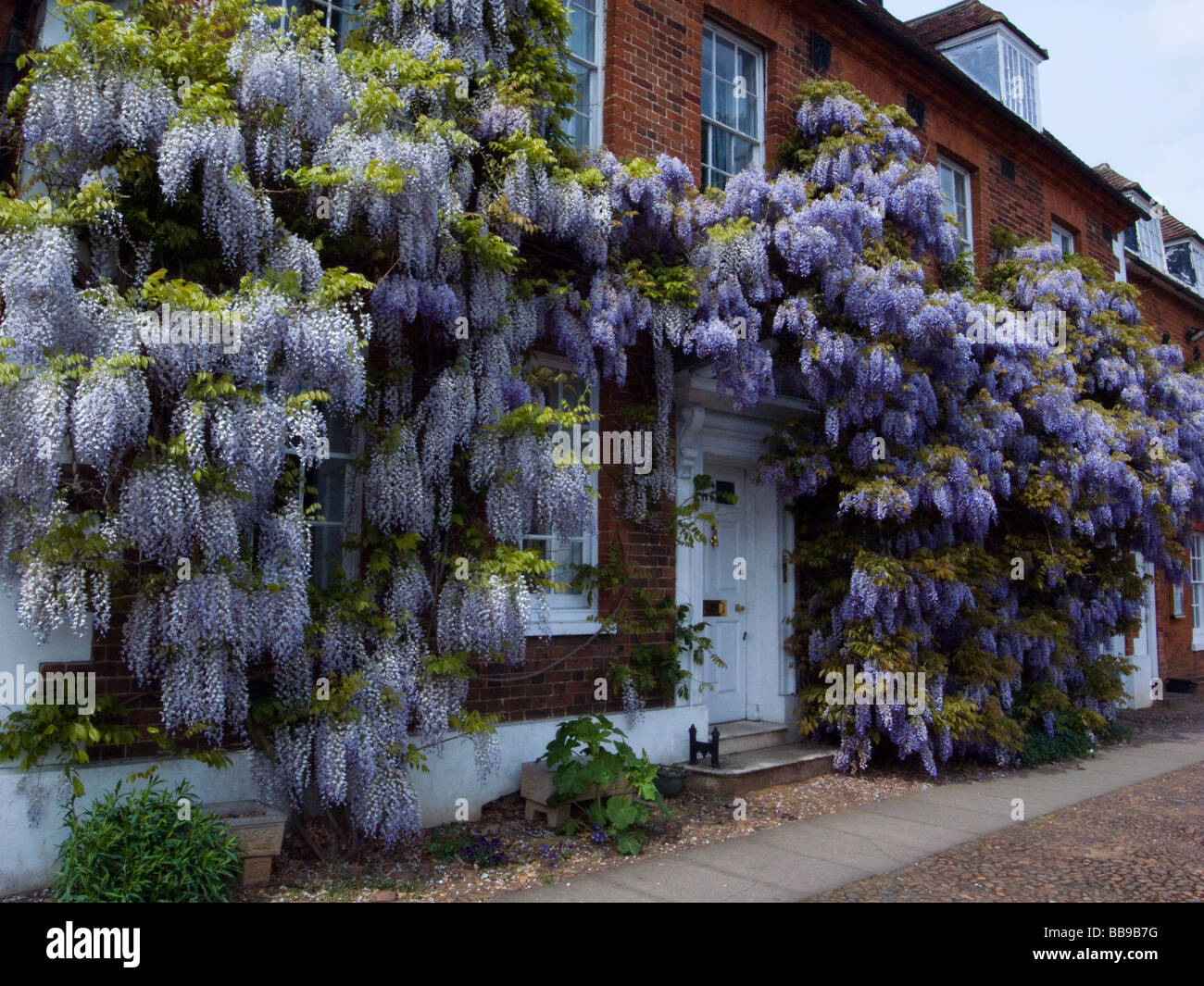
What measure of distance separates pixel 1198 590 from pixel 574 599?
16093 mm

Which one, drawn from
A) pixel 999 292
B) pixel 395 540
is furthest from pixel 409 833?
pixel 999 292

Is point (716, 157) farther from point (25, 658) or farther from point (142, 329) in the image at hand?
point (25, 658)

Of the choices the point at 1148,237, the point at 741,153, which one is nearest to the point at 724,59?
the point at 741,153

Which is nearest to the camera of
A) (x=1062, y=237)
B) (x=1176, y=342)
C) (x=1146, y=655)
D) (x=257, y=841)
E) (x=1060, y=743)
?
(x=257, y=841)

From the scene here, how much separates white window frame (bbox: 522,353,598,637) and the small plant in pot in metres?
1.20

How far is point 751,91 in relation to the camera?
9961 millimetres

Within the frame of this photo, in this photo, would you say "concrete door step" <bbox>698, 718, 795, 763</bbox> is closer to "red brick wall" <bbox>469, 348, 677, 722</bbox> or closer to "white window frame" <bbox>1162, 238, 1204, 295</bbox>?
"red brick wall" <bbox>469, 348, 677, 722</bbox>

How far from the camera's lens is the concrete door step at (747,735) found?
8.51m

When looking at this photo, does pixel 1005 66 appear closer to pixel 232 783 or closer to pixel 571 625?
pixel 571 625

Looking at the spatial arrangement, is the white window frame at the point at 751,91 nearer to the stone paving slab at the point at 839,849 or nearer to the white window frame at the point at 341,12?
the white window frame at the point at 341,12

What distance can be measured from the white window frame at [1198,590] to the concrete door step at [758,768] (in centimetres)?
1302

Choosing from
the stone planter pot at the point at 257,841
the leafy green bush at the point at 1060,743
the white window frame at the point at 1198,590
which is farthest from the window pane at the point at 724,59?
the white window frame at the point at 1198,590

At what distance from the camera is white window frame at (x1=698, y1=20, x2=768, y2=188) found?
370 inches

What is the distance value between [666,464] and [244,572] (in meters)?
4.02
